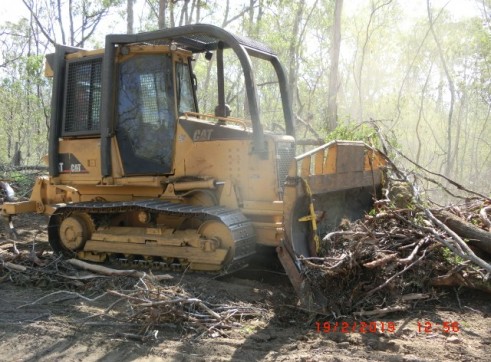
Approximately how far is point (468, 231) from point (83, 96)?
5.24 m

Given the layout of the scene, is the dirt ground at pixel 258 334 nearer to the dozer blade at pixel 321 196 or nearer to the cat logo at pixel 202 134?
the dozer blade at pixel 321 196

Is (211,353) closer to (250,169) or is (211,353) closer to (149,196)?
A: (250,169)

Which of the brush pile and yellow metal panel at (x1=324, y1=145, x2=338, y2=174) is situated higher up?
yellow metal panel at (x1=324, y1=145, x2=338, y2=174)

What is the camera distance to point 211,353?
3.84 meters

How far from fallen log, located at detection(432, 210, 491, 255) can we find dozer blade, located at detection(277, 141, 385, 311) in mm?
897

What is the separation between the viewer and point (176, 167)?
650cm

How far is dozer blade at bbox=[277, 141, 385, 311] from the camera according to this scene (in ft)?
16.2

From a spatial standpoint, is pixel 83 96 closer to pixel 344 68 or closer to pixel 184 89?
pixel 184 89

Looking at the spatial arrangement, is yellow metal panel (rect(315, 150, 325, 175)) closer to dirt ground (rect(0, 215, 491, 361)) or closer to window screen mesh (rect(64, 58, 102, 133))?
dirt ground (rect(0, 215, 491, 361))

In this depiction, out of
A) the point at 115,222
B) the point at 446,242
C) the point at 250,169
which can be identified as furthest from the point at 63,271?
the point at 446,242

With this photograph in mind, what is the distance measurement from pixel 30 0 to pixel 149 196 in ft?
75.0

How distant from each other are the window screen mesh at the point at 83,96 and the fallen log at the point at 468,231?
4.61 metres

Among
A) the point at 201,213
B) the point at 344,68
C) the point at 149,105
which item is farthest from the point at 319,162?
the point at 344,68

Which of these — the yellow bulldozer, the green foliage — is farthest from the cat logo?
the green foliage
